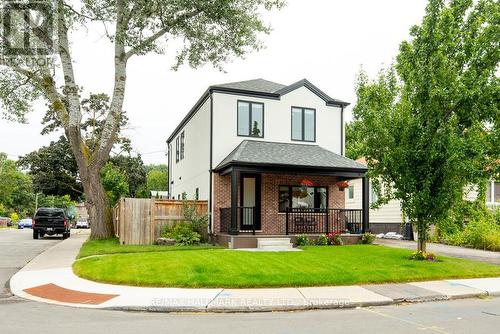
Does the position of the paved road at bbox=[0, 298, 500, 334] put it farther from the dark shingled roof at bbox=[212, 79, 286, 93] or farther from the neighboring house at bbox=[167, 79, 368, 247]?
the dark shingled roof at bbox=[212, 79, 286, 93]

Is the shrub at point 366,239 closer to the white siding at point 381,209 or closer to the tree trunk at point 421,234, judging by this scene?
the tree trunk at point 421,234

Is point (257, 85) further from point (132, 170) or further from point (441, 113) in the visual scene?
point (132, 170)

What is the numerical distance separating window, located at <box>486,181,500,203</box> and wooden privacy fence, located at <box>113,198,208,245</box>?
1724 centimetres

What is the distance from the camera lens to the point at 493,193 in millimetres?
26219

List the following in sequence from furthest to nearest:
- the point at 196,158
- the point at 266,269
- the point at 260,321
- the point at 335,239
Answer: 1. the point at 196,158
2. the point at 335,239
3. the point at 266,269
4. the point at 260,321

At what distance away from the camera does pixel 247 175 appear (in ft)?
65.0

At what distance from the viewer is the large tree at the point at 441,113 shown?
1303 centimetres

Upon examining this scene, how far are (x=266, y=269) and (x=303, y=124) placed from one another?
10749 millimetres

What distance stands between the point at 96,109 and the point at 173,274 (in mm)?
36757

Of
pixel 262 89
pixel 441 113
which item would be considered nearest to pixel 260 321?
pixel 441 113

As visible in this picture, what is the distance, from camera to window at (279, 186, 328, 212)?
20125mm

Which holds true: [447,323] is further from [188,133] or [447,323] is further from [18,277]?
[188,133]

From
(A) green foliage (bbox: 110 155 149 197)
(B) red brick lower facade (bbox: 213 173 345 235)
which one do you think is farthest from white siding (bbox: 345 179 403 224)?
(A) green foliage (bbox: 110 155 149 197)

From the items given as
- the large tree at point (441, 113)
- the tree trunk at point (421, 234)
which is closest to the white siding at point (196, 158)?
the large tree at point (441, 113)
